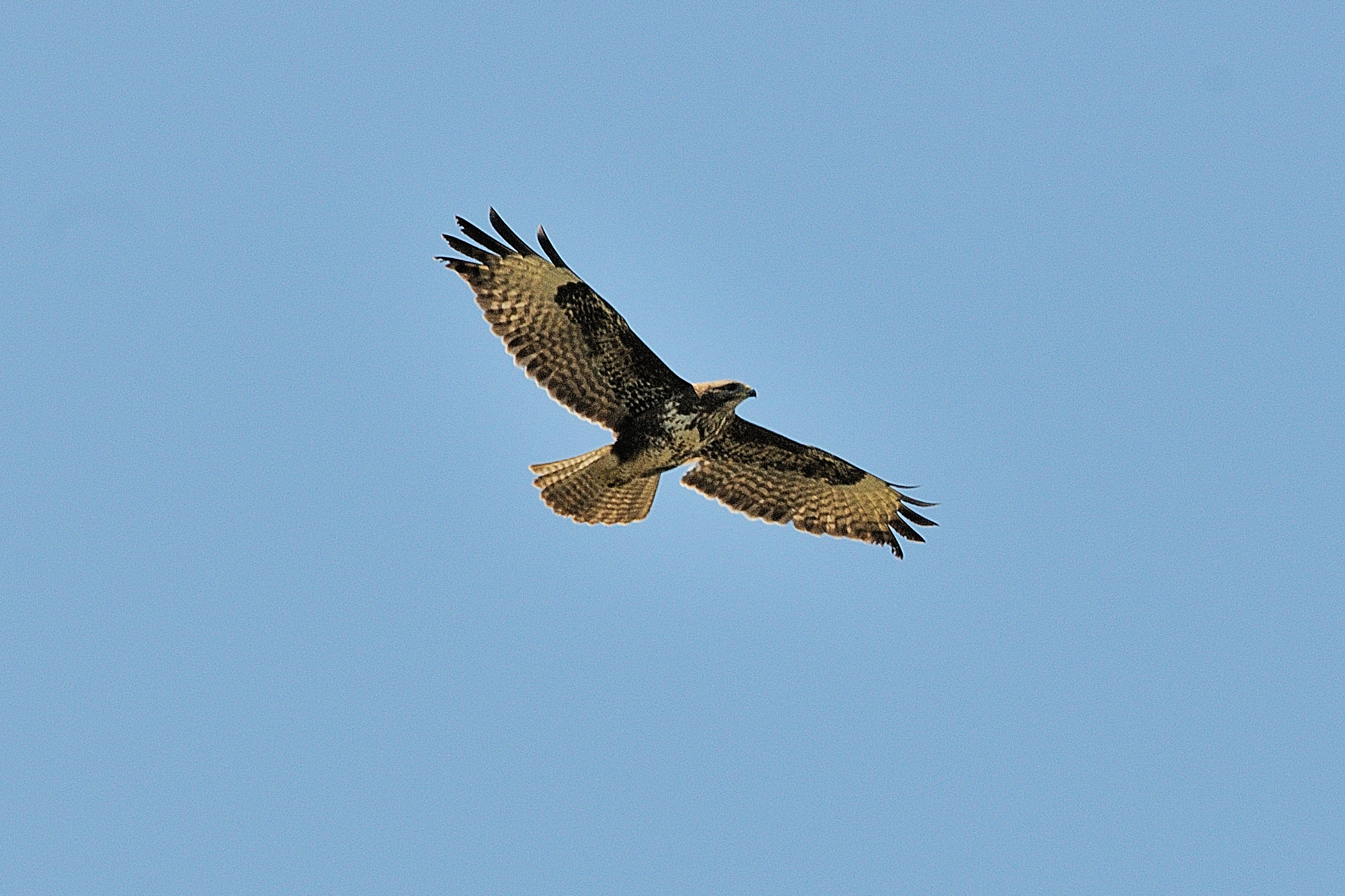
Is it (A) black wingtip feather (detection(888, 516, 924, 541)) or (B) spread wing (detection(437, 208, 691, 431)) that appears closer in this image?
(B) spread wing (detection(437, 208, 691, 431))

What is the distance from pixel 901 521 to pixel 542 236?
5.08 m

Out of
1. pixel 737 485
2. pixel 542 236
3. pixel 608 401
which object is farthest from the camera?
pixel 737 485

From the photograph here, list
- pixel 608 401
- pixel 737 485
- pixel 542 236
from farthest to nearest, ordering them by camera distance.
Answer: pixel 737 485 → pixel 608 401 → pixel 542 236

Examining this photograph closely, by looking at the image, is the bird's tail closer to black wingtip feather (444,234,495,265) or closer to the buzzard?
the buzzard

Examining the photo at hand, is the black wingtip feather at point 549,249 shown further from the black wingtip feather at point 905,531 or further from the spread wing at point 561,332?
the black wingtip feather at point 905,531

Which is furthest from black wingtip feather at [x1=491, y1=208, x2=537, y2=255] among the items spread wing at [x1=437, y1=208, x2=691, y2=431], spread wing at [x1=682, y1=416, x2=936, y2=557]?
spread wing at [x1=682, y1=416, x2=936, y2=557]

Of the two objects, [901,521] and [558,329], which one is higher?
[901,521]

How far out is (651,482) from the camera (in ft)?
49.8

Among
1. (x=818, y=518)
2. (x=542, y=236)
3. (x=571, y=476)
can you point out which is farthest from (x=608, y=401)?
(x=818, y=518)

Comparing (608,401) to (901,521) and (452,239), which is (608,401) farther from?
Answer: (901,521)

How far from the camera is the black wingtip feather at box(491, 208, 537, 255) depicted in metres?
14.0

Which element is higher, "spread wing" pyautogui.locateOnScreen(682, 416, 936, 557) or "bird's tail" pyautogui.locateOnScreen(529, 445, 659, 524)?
"spread wing" pyautogui.locateOnScreen(682, 416, 936, 557)

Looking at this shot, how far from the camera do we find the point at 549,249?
13.8 meters

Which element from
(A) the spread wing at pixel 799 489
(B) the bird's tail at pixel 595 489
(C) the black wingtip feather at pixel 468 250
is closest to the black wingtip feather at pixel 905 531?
(A) the spread wing at pixel 799 489
